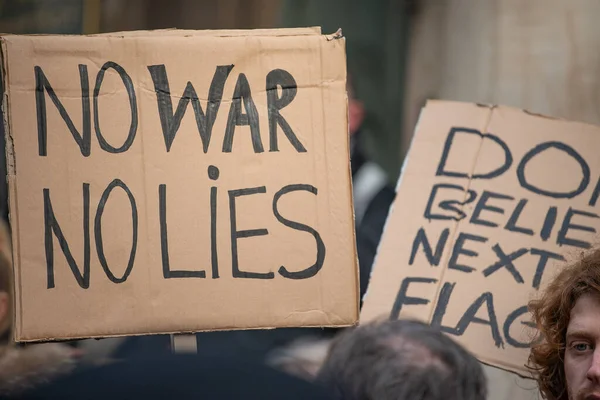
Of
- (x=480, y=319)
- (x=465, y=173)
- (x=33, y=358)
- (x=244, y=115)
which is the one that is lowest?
(x=33, y=358)

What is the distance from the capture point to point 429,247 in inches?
103

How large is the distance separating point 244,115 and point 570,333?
2.88 ft

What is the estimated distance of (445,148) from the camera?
8.87ft

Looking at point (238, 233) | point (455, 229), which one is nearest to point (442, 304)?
point (455, 229)

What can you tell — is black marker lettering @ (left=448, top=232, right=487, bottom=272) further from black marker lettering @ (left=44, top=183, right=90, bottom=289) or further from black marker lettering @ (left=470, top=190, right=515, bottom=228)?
black marker lettering @ (left=44, top=183, right=90, bottom=289)

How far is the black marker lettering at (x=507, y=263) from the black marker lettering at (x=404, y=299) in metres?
0.14

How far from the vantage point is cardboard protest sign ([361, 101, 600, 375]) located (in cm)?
252

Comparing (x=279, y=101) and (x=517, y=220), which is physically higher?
(x=279, y=101)

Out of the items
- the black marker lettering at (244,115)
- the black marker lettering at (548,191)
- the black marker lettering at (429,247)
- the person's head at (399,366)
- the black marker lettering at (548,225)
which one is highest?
the black marker lettering at (244,115)

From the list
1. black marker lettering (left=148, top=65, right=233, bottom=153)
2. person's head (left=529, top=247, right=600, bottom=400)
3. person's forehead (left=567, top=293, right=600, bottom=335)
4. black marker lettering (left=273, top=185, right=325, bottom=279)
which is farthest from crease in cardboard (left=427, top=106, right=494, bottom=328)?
black marker lettering (left=148, top=65, right=233, bottom=153)

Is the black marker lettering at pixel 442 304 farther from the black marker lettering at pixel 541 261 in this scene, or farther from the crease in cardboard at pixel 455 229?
the black marker lettering at pixel 541 261

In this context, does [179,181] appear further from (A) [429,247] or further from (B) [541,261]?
(B) [541,261]

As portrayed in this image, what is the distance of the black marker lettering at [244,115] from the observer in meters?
2.20

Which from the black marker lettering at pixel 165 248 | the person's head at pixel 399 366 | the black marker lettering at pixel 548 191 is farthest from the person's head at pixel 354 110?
the person's head at pixel 399 366
